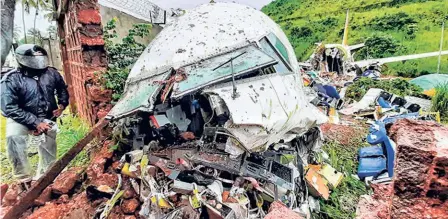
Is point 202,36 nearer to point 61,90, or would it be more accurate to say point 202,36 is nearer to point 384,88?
point 61,90

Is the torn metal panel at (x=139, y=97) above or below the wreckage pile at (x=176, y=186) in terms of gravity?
above

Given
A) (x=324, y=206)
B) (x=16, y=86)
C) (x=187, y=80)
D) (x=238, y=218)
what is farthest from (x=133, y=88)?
(x=324, y=206)

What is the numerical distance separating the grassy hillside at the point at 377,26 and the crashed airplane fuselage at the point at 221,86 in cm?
1591

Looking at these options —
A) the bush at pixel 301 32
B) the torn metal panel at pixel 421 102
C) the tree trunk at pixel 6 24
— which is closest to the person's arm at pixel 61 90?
the tree trunk at pixel 6 24

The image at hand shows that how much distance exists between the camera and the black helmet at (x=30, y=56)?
365 cm

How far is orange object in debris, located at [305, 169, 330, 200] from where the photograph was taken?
15.3 ft

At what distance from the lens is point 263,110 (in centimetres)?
365

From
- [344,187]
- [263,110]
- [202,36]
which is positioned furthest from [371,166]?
[202,36]

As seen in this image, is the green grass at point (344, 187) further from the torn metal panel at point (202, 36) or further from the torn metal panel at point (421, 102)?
the torn metal panel at point (421, 102)

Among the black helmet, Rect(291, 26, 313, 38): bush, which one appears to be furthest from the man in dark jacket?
Rect(291, 26, 313, 38): bush

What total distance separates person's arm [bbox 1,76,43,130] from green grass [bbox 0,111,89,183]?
0.81ft

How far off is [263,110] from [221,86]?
0.53 meters

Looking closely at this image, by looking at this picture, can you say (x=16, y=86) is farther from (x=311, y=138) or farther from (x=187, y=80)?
(x=311, y=138)

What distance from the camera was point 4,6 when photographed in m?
2.70
